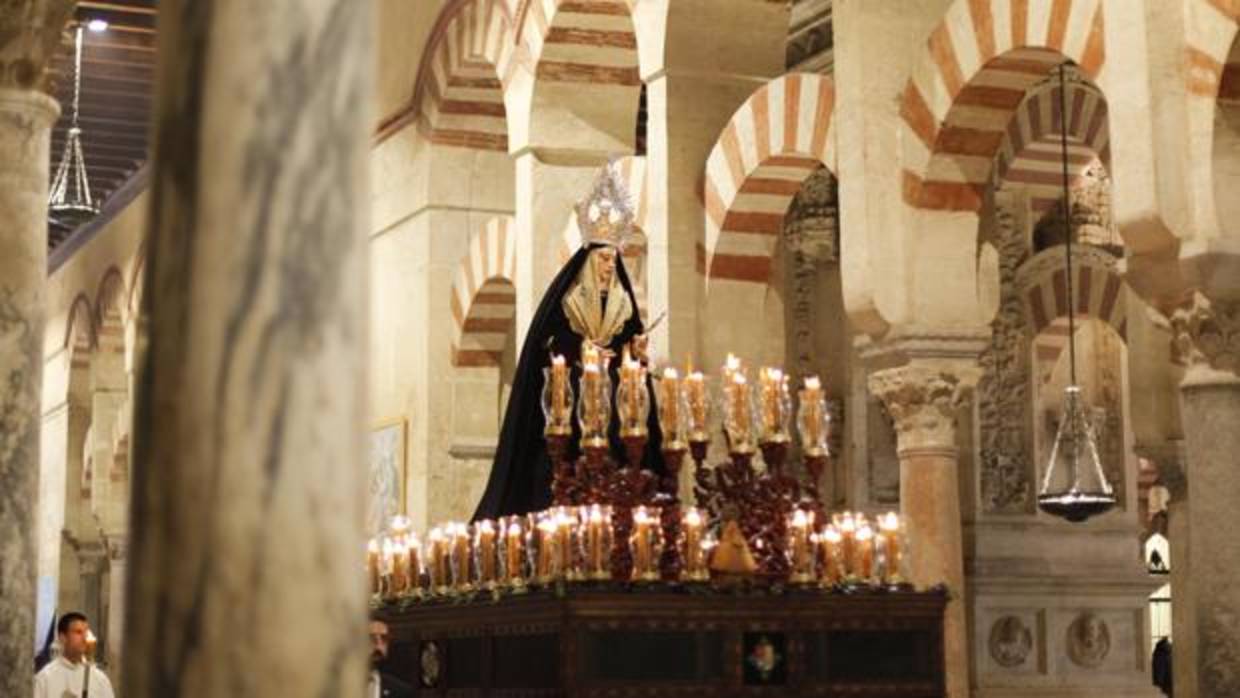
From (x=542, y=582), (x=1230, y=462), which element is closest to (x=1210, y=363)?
(x=1230, y=462)

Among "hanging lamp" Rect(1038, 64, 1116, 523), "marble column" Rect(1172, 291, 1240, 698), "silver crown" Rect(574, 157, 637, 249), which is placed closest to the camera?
"marble column" Rect(1172, 291, 1240, 698)

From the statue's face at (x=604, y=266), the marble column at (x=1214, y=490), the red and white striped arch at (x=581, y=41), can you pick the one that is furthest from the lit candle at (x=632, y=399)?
the red and white striped arch at (x=581, y=41)

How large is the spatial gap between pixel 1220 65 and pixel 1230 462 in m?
1.73

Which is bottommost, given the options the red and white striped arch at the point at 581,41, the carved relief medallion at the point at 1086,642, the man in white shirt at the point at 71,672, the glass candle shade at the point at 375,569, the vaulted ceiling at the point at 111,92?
the carved relief medallion at the point at 1086,642

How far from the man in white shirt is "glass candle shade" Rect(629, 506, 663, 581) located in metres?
1.82

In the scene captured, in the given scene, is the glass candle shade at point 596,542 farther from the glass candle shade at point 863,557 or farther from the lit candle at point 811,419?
the glass candle shade at point 863,557

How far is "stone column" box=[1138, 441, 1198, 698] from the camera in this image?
34.3 ft

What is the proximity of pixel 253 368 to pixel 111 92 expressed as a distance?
13.6 meters

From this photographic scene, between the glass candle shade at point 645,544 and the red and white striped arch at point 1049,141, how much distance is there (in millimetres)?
5407

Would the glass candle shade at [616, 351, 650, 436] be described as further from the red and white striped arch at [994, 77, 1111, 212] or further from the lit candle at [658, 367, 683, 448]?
the red and white striped arch at [994, 77, 1111, 212]

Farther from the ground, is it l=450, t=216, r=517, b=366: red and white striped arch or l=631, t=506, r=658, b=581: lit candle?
l=450, t=216, r=517, b=366: red and white striped arch

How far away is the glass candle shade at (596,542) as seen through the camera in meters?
6.39

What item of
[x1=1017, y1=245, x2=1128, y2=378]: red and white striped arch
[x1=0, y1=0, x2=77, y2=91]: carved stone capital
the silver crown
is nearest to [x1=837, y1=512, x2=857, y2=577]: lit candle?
the silver crown

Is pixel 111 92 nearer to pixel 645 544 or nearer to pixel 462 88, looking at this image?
pixel 462 88
